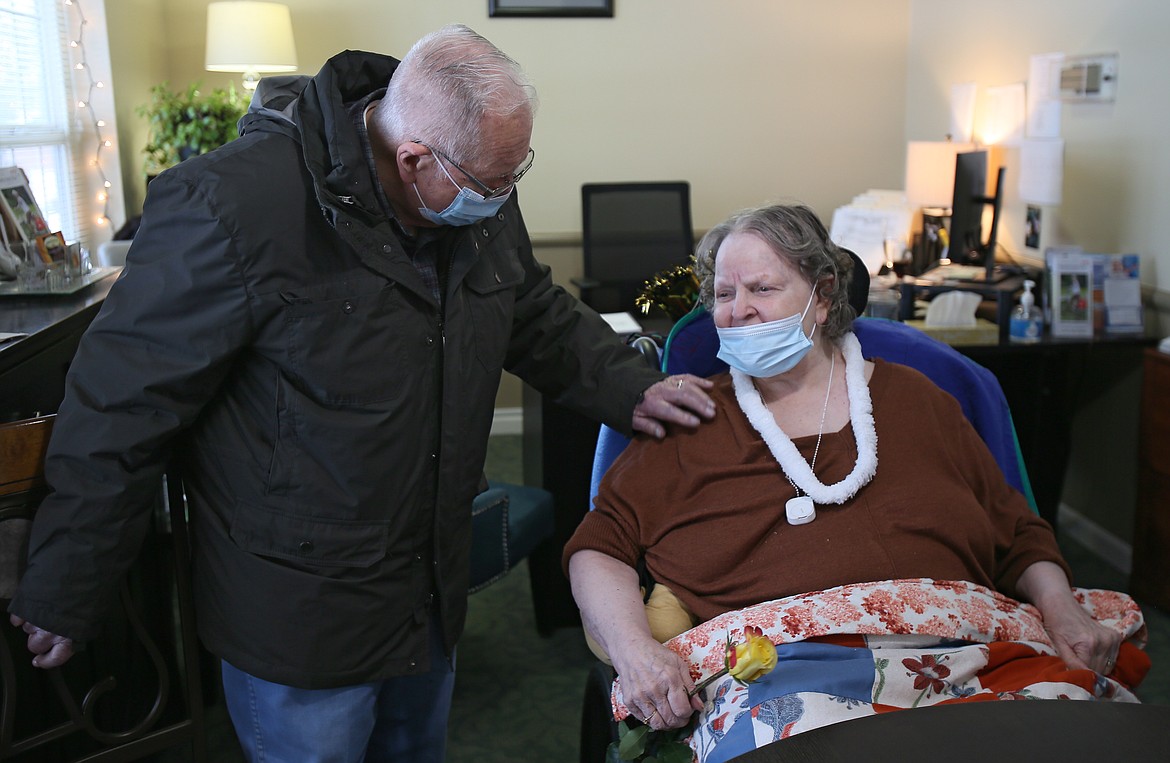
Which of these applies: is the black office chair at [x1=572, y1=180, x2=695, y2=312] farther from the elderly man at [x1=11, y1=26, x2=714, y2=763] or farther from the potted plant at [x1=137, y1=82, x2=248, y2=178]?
the elderly man at [x1=11, y1=26, x2=714, y2=763]

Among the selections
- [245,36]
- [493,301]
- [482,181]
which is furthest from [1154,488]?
[245,36]

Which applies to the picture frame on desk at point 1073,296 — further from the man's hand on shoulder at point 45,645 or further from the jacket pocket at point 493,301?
the man's hand on shoulder at point 45,645

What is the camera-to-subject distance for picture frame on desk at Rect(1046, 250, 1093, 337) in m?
3.17

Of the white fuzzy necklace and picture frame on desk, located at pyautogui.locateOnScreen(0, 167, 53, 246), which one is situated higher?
picture frame on desk, located at pyautogui.locateOnScreen(0, 167, 53, 246)

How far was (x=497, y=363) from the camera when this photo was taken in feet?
5.15

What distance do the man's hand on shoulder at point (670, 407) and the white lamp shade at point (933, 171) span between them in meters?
2.61

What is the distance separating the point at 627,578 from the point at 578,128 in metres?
3.45

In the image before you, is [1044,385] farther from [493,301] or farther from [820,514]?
[493,301]

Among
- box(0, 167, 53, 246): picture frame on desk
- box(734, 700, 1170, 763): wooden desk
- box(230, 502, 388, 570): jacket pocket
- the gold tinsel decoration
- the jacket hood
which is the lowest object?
box(734, 700, 1170, 763): wooden desk

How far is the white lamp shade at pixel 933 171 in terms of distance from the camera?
3986 mm

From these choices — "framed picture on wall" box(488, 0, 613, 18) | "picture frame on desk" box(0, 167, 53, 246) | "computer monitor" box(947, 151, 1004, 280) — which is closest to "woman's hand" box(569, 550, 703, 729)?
"picture frame on desk" box(0, 167, 53, 246)

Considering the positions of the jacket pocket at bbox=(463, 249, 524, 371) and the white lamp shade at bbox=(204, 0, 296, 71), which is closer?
the jacket pocket at bbox=(463, 249, 524, 371)

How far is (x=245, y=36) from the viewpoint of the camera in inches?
163

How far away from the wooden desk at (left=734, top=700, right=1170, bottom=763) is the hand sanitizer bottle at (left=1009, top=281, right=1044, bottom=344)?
2.13 meters
